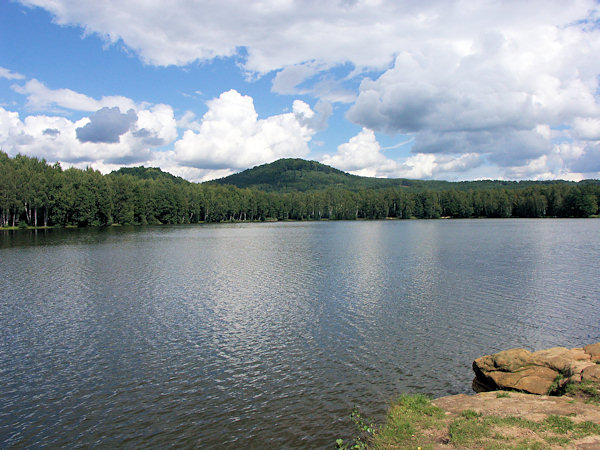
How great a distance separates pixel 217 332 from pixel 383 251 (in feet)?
124

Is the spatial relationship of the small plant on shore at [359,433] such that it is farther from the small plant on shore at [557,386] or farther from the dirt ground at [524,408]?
the small plant on shore at [557,386]

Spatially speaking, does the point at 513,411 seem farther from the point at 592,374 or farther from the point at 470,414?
the point at 592,374

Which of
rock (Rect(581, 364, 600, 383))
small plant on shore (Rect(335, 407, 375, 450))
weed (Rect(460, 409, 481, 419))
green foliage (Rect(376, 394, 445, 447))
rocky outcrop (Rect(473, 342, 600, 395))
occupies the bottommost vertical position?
small plant on shore (Rect(335, 407, 375, 450))

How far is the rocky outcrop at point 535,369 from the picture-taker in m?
12.1

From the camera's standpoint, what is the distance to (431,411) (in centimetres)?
1103

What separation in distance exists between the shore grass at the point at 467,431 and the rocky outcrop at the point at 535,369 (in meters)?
2.71

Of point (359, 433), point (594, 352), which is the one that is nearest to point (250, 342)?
point (359, 433)

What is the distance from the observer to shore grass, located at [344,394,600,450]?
8.85 meters

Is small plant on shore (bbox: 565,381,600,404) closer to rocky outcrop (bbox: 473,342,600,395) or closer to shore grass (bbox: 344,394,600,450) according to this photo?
rocky outcrop (bbox: 473,342,600,395)

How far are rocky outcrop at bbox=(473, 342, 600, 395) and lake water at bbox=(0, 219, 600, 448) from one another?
0.95 meters

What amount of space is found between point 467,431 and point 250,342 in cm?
1088

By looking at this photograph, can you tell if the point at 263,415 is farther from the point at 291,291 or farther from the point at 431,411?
the point at 291,291

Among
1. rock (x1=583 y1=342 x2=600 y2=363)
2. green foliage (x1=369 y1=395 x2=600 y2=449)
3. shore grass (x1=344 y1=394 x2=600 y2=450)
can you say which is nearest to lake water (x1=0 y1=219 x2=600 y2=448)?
shore grass (x1=344 y1=394 x2=600 y2=450)

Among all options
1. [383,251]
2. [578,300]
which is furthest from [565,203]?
[578,300]
